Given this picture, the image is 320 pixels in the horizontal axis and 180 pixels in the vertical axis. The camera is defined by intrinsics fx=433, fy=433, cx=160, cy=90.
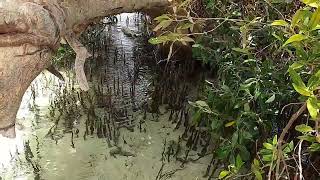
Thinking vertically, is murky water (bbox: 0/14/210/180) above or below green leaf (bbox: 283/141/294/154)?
below

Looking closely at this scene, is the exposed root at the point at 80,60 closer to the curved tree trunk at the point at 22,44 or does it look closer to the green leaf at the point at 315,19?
the curved tree trunk at the point at 22,44

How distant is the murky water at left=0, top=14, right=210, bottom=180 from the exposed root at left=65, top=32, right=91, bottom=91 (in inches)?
28.3

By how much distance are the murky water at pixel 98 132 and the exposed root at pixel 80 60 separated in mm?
719

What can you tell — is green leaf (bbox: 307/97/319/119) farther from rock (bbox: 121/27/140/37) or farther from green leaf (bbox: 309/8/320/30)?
rock (bbox: 121/27/140/37)

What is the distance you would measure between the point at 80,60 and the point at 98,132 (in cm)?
90

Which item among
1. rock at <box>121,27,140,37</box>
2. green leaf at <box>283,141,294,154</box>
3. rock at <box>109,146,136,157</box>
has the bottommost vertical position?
rock at <box>109,146,136,157</box>

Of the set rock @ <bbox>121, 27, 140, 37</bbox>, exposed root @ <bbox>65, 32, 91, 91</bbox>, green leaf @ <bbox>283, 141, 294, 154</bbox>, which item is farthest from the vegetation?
rock @ <bbox>121, 27, 140, 37</bbox>

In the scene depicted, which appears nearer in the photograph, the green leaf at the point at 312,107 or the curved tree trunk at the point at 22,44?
the green leaf at the point at 312,107

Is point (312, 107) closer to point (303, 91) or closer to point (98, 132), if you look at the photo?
point (303, 91)

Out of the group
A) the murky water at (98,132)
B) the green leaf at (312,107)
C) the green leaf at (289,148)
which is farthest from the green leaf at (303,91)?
the murky water at (98,132)

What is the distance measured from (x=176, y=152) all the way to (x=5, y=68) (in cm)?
138

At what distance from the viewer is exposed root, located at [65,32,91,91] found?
208cm

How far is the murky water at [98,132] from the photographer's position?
8.55ft

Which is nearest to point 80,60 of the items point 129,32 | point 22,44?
point 22,44
